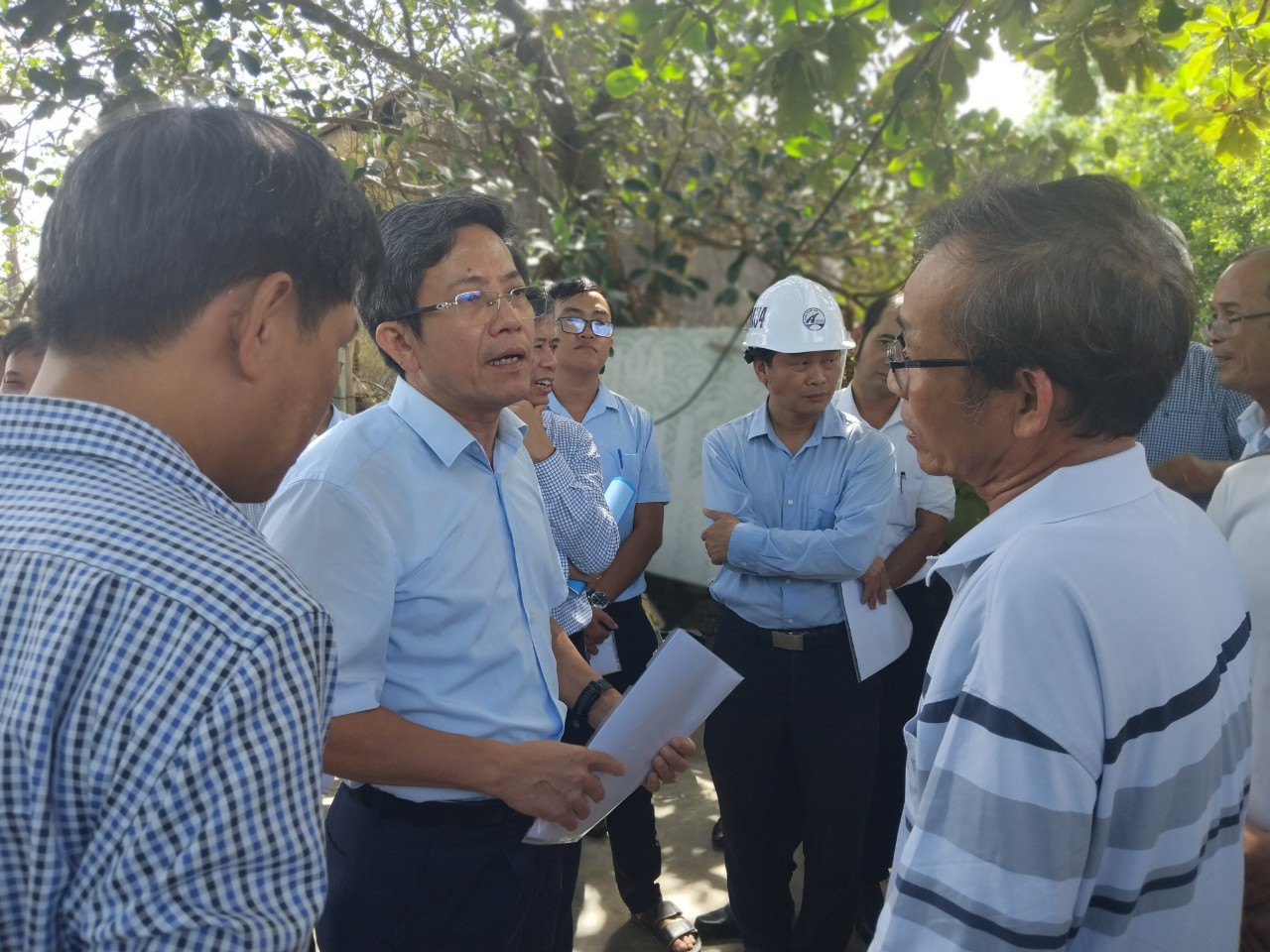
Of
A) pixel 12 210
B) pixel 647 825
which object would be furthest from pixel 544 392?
pixel 12 210

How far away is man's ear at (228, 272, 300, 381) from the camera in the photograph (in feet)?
3.38

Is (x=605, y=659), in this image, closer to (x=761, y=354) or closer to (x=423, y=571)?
(x=761, y=354)

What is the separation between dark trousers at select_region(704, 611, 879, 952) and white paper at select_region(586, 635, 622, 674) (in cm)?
48

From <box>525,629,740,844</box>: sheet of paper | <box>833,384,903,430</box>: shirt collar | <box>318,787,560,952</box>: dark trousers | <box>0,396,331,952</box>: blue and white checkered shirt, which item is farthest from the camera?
<box>833,384,903,430</box>: shirt collar

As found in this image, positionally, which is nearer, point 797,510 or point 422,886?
point 422,886

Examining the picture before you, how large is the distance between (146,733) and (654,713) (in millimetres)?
1406

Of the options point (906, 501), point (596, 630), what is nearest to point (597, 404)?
point (596, 630)

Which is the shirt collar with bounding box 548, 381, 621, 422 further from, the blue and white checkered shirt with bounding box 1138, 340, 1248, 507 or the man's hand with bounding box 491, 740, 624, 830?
the man's hand with bounding box 491, 740, 624, 830

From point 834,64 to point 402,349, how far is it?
2.14 m

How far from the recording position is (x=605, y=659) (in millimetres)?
3695

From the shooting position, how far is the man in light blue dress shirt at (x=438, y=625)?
1786mm

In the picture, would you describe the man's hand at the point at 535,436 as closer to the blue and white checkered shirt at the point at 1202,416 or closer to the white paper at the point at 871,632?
the white paper at the point at 871,632

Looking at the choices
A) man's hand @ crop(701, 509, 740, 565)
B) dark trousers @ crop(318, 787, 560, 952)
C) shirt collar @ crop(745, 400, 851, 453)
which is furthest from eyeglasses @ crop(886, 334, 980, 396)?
shirt collar @ crop(745, 400, 851, 453)

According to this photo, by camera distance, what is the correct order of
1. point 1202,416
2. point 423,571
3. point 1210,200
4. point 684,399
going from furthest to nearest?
point 684,399 < point 1210,200 < point 1202,416 < point 423,571
